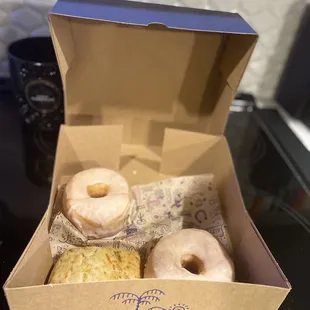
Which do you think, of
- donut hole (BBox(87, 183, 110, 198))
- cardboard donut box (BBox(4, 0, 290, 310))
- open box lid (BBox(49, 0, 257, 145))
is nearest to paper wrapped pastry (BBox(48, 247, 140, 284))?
cardboard donut box (BBox(4, 0, 290, 310))

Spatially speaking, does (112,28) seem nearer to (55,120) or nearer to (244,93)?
(55,120)

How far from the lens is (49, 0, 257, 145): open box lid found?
68 cm

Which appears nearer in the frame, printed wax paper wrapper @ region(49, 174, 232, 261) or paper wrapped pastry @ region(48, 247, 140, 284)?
paper wrapped pastry @ region(48, 247, 140, 284)

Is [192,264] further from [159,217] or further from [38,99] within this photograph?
[38,99]

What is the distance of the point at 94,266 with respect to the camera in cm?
57

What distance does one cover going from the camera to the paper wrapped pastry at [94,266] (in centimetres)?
55

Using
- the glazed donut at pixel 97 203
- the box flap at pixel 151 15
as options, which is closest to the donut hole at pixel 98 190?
the glazed donut at pixel 97 203

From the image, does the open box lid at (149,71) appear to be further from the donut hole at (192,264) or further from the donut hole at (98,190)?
the donut hole at (192,264)

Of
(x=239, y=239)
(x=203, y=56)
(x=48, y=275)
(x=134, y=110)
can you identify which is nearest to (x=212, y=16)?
(x=203, y=56)

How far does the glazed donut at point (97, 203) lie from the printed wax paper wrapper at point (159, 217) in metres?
0.02

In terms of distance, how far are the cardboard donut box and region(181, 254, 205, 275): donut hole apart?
69 millimetres

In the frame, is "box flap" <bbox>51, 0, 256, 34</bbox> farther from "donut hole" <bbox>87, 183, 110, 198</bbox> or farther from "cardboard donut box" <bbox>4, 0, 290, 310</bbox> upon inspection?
"donut hole" <bbox>87, 183, 110, 198</bbox>

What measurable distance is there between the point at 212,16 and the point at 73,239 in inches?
17.1

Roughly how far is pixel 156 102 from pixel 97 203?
0.88 feet
